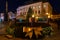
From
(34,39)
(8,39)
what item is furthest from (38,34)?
(8,39)

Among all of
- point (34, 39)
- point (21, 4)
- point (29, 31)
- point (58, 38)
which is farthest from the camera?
point (21, 4)

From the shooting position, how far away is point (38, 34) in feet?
15.5

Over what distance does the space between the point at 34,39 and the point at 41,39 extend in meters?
0.23

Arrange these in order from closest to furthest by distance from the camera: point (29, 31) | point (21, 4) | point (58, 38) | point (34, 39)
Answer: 1. point (29, 31)
2. point (34, 39)
3. point (58, 38)
4. point (21, 4)

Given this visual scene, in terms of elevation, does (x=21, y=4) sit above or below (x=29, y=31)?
above

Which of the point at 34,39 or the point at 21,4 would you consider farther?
the point at 21,4

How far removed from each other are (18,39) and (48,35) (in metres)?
1.05

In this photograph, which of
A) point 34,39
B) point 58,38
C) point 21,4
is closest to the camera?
point 34,39

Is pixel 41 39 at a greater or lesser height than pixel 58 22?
lesser

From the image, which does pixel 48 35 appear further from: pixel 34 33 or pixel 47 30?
pixel 34 33

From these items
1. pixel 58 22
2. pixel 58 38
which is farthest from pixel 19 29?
pixel 58 22

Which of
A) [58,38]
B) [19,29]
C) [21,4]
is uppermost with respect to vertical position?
[21,4]

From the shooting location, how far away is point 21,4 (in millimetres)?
6746

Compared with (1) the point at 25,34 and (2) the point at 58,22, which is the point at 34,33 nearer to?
(1) the point at 25,34
